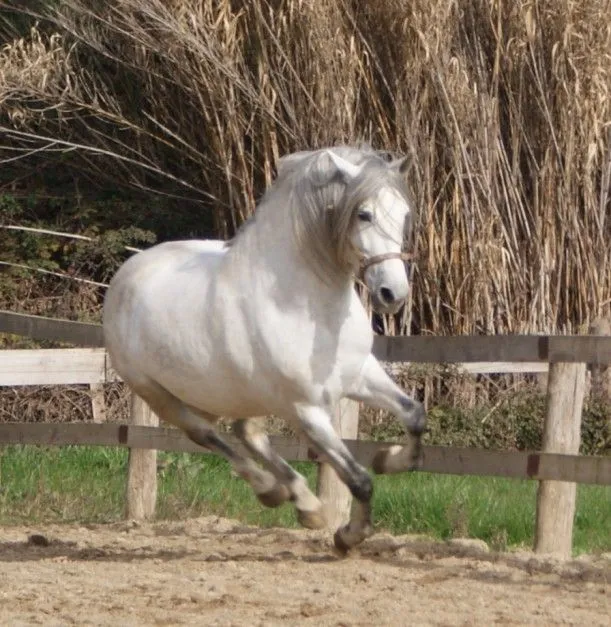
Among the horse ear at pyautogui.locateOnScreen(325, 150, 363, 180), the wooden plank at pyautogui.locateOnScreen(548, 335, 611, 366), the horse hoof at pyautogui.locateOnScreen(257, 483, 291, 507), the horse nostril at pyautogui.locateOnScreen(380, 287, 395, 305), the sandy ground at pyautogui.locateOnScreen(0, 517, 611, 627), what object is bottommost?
the sandy ground at pyautogui.locateOnScreen(0, 517, 611, 627)

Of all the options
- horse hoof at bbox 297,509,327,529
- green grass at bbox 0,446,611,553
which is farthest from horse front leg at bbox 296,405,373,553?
green grass at bbox 0,446,611,553

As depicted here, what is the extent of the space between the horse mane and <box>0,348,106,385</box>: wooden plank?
2.43 metres

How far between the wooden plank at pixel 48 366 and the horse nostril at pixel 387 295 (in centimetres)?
322

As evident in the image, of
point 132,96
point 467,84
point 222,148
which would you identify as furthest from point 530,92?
point 132,96

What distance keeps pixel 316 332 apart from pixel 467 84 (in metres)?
5.33

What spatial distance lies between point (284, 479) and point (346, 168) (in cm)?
131

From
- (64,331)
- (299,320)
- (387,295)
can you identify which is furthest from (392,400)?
(64,331)

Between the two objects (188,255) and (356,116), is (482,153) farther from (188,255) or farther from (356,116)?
(188,255)

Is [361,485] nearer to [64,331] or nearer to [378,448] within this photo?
[378,448]

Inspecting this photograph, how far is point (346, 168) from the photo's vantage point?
5.52 meters

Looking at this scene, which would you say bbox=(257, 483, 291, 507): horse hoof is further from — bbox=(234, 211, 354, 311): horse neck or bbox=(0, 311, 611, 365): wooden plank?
bbox=(0, 311, 611, 365): wooden plank

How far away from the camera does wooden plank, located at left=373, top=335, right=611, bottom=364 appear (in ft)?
20.1

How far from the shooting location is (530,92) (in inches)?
424

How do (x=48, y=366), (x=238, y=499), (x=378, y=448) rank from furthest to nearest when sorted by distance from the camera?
1. (x=238, y=499)
2. (x=48, y=366)
3. (x=378, y=448)
